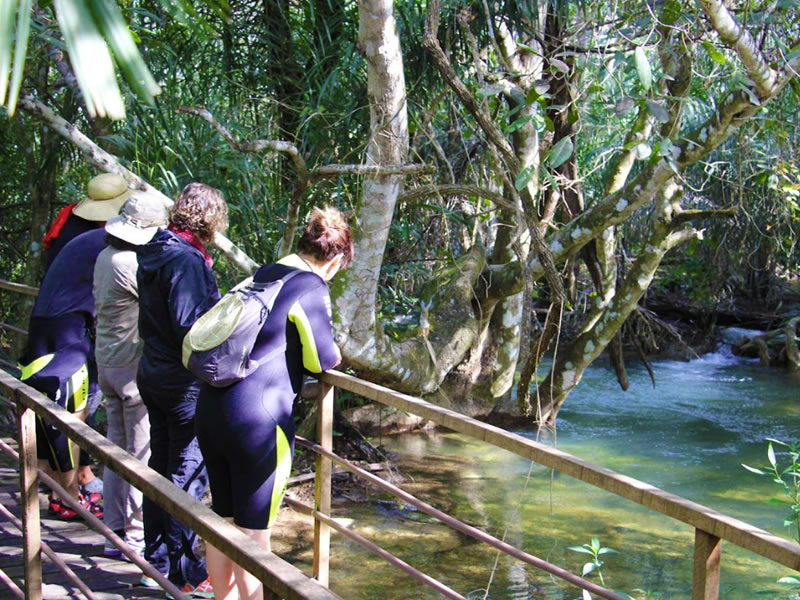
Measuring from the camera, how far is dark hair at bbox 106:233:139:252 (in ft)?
9.02

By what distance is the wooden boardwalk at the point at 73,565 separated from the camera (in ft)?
8.37

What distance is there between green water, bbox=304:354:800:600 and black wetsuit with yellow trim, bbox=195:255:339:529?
747mm

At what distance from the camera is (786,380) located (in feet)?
35.9

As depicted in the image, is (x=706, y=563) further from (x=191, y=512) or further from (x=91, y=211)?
(x=91, y=211)

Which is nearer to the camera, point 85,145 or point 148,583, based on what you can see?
point 148,583

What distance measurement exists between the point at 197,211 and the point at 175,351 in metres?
0.41

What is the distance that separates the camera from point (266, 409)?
7.04 feet

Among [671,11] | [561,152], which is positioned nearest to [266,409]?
[561,152]

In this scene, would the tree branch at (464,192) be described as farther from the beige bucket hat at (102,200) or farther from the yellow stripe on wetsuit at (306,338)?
the yellow stripe on wetsuit at (306,338)

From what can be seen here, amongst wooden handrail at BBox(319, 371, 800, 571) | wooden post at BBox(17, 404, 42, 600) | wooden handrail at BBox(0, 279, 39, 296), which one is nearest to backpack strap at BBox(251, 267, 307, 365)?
wooden handrail at BBox(319, 371, 800, 571)

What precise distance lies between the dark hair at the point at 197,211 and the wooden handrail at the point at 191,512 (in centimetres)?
65

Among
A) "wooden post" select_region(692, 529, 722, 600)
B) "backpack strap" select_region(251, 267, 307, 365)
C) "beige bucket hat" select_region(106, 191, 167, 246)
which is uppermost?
"beige bucket hat" select_region(106, 191, 167, 246)

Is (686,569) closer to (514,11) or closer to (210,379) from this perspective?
(514,11)

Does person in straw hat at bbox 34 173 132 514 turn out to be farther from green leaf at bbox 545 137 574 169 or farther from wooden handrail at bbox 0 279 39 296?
green leaf at bbox 545 137 574 169
